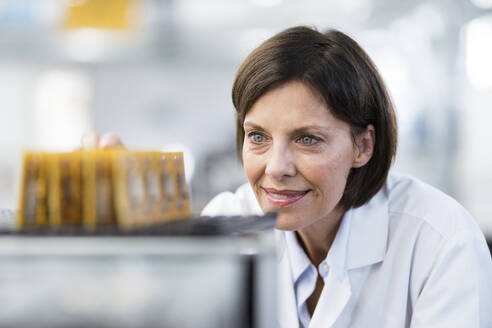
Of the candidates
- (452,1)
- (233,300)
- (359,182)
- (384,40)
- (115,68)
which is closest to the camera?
(233,300)

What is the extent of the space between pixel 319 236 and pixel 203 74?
18.1ft

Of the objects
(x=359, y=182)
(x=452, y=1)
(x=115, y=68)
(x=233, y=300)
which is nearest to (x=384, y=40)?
(x=452, y=1)

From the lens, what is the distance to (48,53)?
6.42 m

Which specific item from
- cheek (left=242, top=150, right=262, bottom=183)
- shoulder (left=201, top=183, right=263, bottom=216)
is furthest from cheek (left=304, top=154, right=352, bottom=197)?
shoulder (left=201, top=183, right=263, bottom=216)

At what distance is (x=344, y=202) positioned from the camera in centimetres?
147

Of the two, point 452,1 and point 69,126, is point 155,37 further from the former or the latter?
point 452,1

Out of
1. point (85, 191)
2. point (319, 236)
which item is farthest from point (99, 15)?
point (85, 191)

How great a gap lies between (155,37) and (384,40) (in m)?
2.53

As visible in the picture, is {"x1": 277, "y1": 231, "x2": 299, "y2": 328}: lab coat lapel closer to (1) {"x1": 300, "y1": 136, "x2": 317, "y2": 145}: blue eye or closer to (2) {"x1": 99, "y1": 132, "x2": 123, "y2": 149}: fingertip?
(1) {"x1": 300, "y1": 136, "x2": 317, "y2": 145}: blue eye

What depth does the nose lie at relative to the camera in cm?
119

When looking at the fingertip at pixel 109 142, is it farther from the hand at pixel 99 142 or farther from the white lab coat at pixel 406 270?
the white lab coat at pixel 406 270

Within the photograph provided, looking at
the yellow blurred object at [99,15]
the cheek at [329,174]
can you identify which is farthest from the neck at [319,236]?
the yellow blurred object at [99,15]

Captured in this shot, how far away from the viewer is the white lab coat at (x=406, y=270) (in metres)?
1.22

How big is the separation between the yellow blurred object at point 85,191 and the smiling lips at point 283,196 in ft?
1.34
